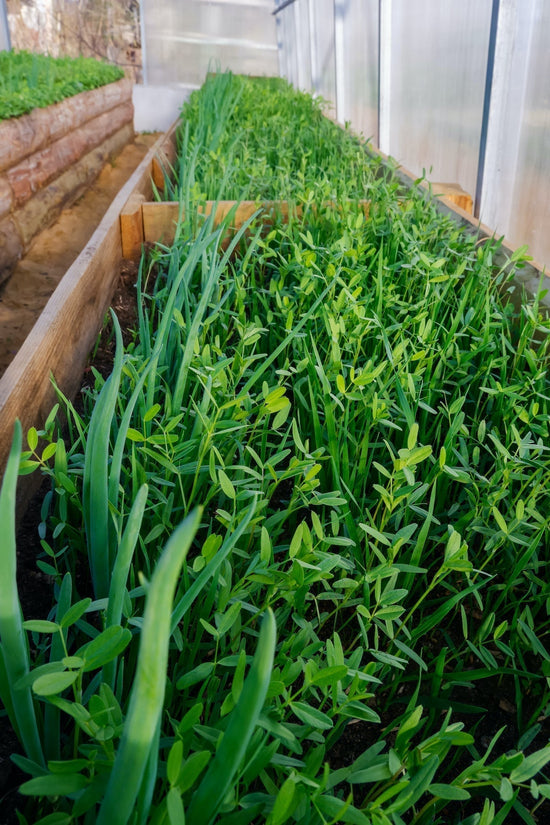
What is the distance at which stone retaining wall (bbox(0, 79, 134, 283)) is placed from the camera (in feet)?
9.84

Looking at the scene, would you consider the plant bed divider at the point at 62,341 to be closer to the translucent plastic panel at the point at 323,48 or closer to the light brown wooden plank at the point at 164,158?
the light brown wooden plank at the point at 164,158

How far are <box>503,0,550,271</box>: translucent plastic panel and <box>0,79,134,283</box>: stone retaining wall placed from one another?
2092 millimetres

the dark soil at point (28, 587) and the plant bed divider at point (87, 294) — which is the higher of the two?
the plant bed divider at point (87, 294)

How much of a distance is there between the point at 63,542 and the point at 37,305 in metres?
1.89

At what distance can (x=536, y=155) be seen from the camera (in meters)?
2.21

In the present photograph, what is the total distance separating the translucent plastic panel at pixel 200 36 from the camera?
9.91 metres

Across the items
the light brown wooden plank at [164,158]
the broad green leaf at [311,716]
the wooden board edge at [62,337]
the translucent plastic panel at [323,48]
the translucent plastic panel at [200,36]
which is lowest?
the broad green leaf at [311,716]

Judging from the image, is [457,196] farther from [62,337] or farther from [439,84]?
[62,337]

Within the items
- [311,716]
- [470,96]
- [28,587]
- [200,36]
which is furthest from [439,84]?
[200,36]

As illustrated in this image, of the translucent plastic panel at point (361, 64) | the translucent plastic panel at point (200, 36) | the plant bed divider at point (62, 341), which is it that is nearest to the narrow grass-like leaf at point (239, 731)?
the plant bed divider at point (62, 341)

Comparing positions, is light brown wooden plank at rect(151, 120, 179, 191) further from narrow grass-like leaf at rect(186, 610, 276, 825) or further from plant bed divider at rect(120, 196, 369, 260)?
narrow grass-like leaf at rect(186, 610, 276, 825)

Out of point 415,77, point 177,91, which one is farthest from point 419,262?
point 177,91

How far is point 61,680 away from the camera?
1.44 ft

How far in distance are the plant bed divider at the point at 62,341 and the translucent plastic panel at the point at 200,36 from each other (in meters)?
9.59
